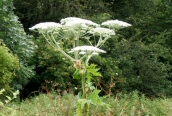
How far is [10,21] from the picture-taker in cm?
862

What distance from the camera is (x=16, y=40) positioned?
855 centimetres

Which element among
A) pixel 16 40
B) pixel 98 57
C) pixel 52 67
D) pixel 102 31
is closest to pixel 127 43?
pixel 98 57

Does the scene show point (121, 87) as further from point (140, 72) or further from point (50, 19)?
point (50, 19)

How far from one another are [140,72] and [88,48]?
8013 mm

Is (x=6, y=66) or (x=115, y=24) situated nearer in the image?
(x=115, y=24)

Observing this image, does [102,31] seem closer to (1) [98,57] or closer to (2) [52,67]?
(2) [52,67]

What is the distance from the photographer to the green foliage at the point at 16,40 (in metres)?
8.39

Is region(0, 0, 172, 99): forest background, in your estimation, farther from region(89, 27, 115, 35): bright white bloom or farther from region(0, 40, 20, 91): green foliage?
region(89, 27, 115, 35): bright white bloom

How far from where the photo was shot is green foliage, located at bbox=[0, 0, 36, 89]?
8.39m

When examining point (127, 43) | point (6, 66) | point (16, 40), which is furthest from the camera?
point (127, 43)

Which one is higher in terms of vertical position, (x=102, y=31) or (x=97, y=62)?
(x=102, y=31)

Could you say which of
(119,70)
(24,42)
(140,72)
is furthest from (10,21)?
(140,72)

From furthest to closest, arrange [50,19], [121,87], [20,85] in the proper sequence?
[50,19], [121,87], [20,85]

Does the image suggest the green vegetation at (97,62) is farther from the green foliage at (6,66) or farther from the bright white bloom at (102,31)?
the bright white bloom at (102,31)
